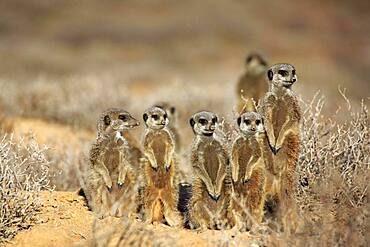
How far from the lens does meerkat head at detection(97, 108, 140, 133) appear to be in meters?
6.68

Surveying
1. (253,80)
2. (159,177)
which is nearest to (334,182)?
(159,177)

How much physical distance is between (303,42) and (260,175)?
27.1 meters

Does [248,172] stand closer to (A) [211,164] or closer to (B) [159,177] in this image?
(A) [211,164]

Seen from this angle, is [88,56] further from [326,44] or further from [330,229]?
[330,229]

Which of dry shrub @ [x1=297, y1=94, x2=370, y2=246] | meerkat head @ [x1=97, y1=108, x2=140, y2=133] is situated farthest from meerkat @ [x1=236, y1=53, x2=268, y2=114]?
meerkat head @ [x1=97, y1=108, x2=140, y2=133]

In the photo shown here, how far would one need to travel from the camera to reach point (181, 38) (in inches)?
1323

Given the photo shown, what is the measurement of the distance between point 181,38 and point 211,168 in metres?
27.7

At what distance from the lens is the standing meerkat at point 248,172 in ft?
20.0

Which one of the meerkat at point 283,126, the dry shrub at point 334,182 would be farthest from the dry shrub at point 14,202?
the dry shrub at point 334,182

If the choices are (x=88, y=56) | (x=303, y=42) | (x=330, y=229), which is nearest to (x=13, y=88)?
(x=330, y=229)

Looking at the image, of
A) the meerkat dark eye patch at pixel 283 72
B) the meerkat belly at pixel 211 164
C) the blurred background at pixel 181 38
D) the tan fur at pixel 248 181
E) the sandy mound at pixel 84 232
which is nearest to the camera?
the sandy mound at pixel 84 232

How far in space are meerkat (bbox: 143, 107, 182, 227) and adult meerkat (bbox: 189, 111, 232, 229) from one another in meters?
0.24

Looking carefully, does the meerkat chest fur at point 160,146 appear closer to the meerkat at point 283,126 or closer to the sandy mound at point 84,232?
the sandy mound at point 84,232

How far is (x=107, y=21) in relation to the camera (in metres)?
34.8
